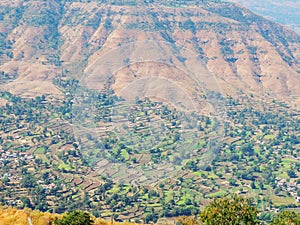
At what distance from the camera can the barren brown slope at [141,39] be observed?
5062 centimetres

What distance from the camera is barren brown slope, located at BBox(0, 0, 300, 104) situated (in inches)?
1993

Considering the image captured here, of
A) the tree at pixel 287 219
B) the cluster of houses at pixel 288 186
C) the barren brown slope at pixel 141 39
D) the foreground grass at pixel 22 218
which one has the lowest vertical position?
the cluster of houses at pixel 288 186

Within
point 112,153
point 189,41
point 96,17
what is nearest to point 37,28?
point 96,17

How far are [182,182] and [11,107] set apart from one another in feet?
67.8

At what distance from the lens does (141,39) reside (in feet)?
169

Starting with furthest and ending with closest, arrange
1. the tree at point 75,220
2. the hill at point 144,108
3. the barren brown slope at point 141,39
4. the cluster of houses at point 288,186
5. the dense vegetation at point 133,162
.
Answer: the barren brown slope at point 141,39, the cluster of houses at point 288,186, the dense vegetation at point 133,162, the hill at point 144,108, the tree at point 75,220

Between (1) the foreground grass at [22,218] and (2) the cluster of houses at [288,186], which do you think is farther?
(2) the cluster of houses at [288,186]

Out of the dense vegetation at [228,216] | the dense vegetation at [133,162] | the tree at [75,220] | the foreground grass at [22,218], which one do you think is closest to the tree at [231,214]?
the dense vegetation at [228,216]

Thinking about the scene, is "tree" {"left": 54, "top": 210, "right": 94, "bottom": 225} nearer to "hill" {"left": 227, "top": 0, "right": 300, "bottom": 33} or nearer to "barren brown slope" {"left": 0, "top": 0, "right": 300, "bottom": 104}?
"barren brown slope" {"left": 0, "top": 0, "right": 300, "bottom": 104}

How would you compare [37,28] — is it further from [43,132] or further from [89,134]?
[89,134]

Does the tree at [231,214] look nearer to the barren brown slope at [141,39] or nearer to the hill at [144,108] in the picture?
the hill at [144,108]

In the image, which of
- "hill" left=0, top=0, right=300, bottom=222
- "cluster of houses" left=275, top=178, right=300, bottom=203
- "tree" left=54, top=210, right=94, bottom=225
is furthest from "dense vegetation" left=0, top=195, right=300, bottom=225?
"cluster of houses" left=275, top=178, right=300, bottom=203

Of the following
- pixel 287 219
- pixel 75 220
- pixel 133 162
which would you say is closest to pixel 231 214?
pixel 287 219

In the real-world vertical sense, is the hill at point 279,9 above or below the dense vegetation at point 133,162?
above
